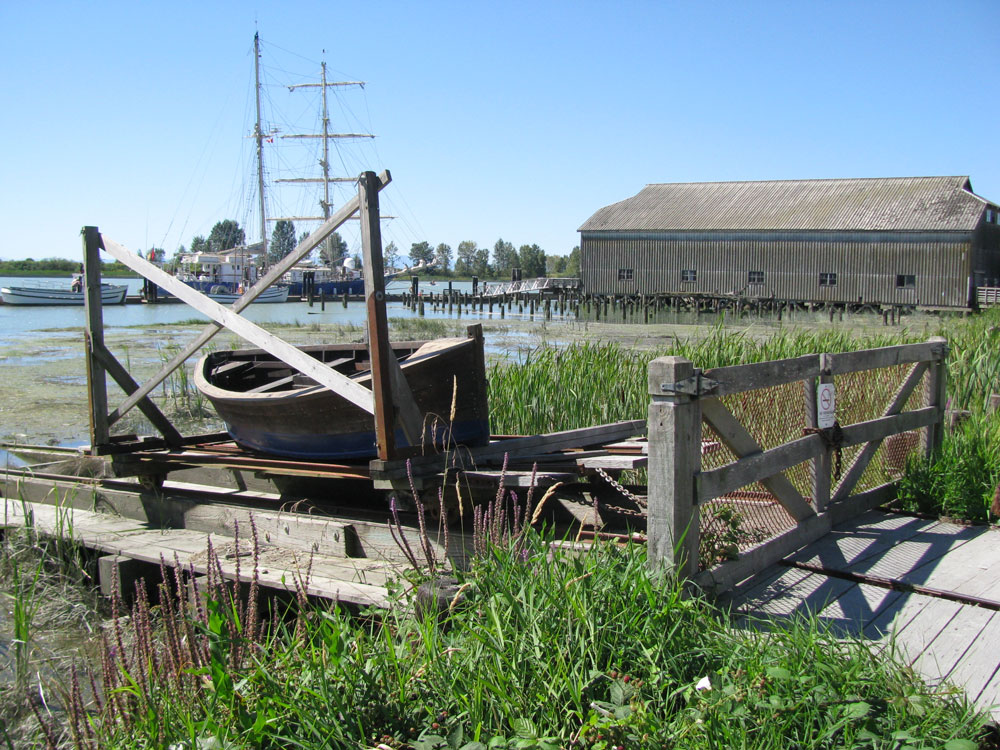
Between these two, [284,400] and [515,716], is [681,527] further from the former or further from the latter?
[284,400]

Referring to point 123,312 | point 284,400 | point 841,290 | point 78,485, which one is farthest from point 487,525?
point 123,312

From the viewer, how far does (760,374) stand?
4391 millimetres

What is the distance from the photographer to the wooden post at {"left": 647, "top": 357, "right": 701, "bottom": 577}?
147 inches

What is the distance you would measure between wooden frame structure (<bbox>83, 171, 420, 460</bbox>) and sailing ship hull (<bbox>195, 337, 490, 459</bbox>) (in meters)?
0.39

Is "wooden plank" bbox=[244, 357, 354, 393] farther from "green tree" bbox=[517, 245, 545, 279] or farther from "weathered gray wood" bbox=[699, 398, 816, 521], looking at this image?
"green tree" bbox=[517, 245, 545, 279]

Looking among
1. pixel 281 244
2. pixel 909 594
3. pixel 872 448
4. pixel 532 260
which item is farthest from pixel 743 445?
pixel 532 260

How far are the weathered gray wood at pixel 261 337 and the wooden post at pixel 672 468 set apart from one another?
2.09m

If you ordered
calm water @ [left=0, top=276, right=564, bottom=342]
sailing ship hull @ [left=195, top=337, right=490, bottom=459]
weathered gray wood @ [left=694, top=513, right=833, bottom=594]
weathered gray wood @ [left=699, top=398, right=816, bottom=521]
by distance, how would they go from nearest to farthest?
weathered gray wood @ [left=694, top=513, right=833, bottom=594] → weathered gray wood @ [left=699, top=398, right=816, bottom=521] → sailing ship hull @ [left=195, top=337, right=490, bottom=459] → calm water @ [left=0, top=276, right=564, bottom=342]

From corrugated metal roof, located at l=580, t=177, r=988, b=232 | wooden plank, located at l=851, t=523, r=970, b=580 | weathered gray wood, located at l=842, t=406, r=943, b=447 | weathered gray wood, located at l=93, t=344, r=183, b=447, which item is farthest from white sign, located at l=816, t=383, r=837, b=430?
corrugated metal roof, located at l=580, t=177, r=988, b=232

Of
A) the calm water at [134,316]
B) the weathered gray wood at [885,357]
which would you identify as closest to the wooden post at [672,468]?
the weathered gray wood at [885,357]

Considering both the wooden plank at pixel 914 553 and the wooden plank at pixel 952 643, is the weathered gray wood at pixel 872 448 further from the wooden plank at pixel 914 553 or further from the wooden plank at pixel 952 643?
the wooden plank at pixel 952 643

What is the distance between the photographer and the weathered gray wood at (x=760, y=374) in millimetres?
3991

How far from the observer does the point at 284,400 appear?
616 centimetres

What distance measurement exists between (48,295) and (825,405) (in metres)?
63.5
